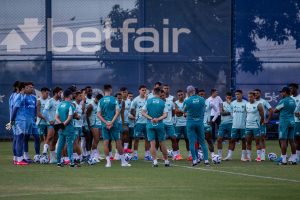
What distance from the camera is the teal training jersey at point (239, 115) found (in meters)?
27.1

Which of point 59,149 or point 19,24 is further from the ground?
point 19,24

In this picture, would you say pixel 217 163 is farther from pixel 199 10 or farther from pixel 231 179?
pixel 199 10

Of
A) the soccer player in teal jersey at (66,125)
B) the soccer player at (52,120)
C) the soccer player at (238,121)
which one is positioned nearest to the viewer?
the soccer player in teal jersey at (66,125)

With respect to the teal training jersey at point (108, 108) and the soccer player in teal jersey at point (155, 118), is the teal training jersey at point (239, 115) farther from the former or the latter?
the teal training jersey at point (108, 108)

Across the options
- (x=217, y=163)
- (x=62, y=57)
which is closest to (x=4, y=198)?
(x=217, y=163)

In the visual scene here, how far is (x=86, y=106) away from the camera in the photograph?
26.2 m

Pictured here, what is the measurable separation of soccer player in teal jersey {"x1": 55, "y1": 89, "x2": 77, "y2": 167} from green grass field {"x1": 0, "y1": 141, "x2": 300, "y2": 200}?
519mm

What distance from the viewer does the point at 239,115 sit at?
88.8 feet

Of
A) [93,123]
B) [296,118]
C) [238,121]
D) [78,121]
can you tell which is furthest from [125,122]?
[296,118]

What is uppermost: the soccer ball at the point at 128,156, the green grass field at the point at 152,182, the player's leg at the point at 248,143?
the player's leg at the point at 248,143

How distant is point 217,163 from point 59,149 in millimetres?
4574

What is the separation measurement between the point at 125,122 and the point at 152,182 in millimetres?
8866

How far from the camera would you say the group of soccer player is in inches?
931

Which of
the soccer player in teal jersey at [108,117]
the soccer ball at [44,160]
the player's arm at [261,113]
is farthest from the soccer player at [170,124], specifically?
the soccer ball at [44,160]
